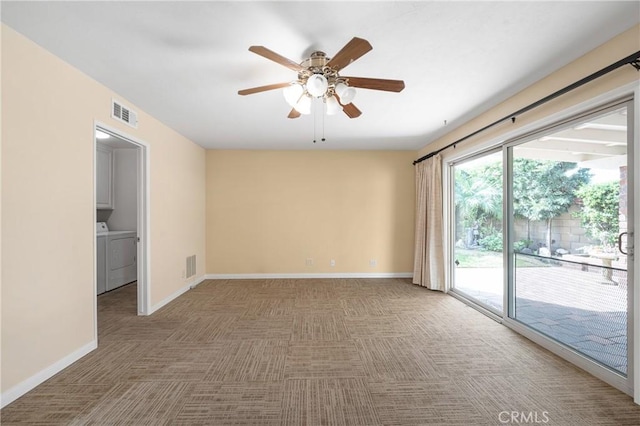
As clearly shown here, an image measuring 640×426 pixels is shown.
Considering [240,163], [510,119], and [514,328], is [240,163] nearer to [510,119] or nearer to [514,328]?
[510,119]

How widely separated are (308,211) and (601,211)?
4249 millimetres

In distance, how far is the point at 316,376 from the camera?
230 centimetres

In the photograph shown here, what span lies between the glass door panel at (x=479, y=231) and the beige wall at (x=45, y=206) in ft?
14.5

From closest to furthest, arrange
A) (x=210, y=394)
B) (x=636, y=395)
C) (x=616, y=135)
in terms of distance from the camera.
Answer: (x=636, y=395), (x=210, y=394), (x=616, y=135)

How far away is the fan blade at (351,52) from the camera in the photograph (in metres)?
1.68

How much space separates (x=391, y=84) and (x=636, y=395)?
2.74 m

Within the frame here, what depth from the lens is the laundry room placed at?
4809 mm

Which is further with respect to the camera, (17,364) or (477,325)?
(477,325)

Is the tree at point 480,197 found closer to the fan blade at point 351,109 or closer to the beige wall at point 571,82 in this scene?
the beige wall at point 571,82

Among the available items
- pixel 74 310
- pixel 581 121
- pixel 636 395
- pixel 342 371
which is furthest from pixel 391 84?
pixel 74 310

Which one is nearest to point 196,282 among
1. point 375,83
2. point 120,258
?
point 120,258

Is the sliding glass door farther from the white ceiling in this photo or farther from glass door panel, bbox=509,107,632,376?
the white ceiling

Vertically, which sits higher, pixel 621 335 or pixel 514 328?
pixel 621 335

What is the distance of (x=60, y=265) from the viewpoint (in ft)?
7.75
